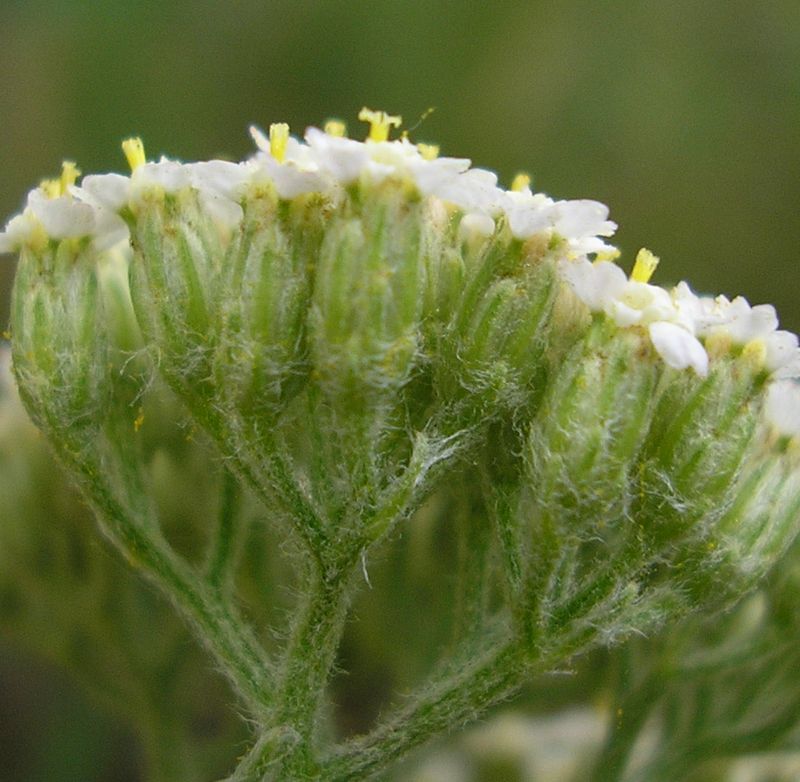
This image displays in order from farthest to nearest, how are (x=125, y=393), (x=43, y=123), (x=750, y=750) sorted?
1. (x=43, y=123)
2. (x=750, y=750)
3. (x=125, y=393)

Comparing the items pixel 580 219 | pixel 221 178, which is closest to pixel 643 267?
pixel 580 219

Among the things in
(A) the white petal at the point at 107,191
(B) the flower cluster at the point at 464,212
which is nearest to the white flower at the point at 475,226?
(B) the flower cluster at the point at 464,212

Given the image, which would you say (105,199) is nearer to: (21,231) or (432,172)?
(21,231)

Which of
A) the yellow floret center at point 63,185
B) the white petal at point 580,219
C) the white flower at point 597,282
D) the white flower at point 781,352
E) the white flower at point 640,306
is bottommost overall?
the white flower at point 781,352

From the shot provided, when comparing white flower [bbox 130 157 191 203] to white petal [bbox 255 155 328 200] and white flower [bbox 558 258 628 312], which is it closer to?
white petal [bbox 255 155 328 200]

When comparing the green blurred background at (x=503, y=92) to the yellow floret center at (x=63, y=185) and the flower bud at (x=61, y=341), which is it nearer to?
the yellow floret center at (x=63, y=185)

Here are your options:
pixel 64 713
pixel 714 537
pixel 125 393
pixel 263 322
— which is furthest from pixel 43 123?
pixel 714 537

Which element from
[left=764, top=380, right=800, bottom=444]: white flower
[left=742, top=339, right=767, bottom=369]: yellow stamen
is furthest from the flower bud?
[left=764, top=380, right=800, bottom=444]: white flower

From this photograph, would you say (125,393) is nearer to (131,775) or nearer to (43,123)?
(131,775)
